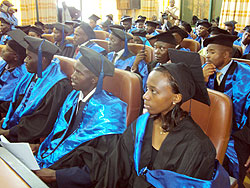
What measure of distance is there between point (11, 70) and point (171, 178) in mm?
2522

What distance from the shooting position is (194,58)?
1682mm

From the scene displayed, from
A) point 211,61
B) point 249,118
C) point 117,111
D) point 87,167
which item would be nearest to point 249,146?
point 249,118

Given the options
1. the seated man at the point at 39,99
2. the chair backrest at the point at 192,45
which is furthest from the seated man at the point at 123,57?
the chair backrest at the point at 192,45

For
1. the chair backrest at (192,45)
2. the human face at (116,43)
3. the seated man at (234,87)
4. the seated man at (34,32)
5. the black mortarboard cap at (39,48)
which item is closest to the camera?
the seated man at (234,87)

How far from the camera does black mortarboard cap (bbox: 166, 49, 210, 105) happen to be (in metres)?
1.41

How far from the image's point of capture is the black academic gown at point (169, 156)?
1337 millimetres

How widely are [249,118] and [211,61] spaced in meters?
0.70

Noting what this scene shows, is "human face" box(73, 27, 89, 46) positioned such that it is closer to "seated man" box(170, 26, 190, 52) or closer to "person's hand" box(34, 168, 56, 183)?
"seated man" box(170, 26, 190, 52)

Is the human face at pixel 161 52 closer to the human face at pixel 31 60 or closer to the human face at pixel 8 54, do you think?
the human face at pixel 31 60

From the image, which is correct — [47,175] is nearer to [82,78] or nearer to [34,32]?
[82,78]

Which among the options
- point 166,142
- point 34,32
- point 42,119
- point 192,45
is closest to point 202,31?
point 192,45

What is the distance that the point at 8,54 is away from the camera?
2967 millimetres

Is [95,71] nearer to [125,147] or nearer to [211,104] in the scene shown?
[125,147]

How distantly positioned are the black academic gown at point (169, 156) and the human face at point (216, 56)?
4.42 feet
